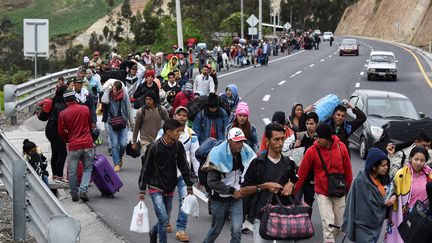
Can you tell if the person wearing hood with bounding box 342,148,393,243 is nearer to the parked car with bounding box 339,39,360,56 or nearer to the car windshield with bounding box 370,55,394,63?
the car windshield with bounding box 370,55,394,63

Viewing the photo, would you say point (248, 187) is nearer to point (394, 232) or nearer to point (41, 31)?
point (394, 232)

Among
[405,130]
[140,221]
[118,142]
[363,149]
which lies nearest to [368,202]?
[140,221]

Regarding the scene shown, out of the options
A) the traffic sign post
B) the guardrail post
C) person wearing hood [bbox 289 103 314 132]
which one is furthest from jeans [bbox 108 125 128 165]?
the traffic sign post

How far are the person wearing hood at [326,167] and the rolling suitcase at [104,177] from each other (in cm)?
416

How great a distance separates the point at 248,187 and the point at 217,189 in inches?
20.7

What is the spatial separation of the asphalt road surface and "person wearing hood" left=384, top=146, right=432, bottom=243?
1.94 metres

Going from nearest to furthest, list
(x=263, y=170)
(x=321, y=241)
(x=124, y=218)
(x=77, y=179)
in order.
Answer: (x=263, y=170), (x=321, y=241), (x=124, y=218), (x=77, y=179)

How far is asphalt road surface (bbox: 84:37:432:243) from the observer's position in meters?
11.5

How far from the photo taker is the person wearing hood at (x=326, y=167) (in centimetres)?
923

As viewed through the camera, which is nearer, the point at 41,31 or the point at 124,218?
the point at 124,218

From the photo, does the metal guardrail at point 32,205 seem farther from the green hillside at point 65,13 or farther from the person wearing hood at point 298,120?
the green hillside at point 65,13

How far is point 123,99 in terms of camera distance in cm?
1473

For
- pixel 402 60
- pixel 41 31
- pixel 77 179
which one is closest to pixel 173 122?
pixel 77 179

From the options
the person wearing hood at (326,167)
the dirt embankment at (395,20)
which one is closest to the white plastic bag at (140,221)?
the person wearing hood at (326,167)
